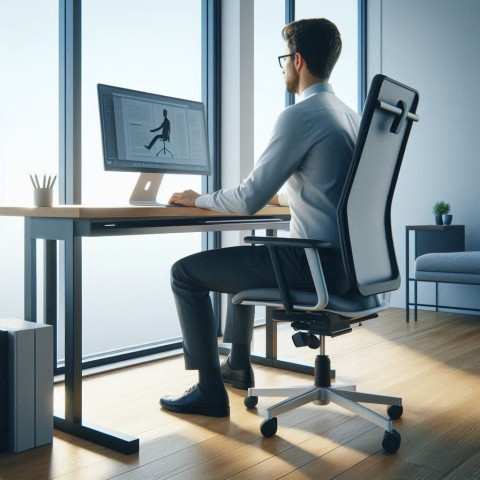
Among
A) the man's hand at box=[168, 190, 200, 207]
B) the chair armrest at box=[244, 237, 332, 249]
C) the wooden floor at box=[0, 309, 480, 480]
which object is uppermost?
the man's hand at box=[168, 190, 200, 207]

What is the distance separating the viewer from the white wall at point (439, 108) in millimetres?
5047

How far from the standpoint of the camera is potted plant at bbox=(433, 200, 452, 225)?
489 cm

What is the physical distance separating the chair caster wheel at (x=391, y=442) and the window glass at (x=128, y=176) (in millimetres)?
1677

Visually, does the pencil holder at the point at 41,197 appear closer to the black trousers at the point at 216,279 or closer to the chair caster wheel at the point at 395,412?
the black trousers at the point at 216,279

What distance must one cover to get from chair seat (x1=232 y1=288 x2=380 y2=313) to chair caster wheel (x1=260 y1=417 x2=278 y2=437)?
407mm

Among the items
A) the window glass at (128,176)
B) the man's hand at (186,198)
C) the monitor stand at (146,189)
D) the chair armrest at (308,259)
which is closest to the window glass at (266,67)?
the window glass at (128,176)

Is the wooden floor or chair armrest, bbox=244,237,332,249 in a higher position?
chair armrest, bbox=244,237,332,249

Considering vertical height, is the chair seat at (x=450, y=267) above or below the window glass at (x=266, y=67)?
below

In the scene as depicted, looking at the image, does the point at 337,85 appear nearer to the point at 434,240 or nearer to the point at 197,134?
the point at 434,240

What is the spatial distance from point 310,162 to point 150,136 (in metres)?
0.92

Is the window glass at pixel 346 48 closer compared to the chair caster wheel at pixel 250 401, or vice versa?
the chair caster wheel at pixel 250 401

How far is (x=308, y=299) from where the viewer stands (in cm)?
215

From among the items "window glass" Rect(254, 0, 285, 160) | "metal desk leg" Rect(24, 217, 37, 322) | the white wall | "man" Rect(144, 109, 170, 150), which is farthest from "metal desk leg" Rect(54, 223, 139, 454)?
the white wall

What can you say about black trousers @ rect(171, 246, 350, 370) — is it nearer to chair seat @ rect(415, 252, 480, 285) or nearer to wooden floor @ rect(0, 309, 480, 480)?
wooden floor @ rect(0, 309, 480, 480)
